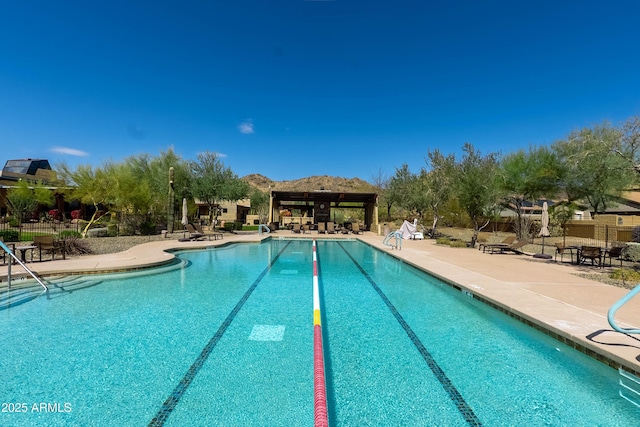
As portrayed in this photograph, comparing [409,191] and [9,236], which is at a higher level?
[409,191]

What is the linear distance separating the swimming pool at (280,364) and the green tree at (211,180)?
1371 cm

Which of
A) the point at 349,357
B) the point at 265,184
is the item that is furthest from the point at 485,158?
the point at 265,184

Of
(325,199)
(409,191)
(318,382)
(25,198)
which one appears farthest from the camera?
(325,199)

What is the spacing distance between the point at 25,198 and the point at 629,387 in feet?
95.5

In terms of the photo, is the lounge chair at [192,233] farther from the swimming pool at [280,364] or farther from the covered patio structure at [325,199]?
the swimming pool at [280,364]

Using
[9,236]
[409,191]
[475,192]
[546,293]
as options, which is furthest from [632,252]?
[9,236]

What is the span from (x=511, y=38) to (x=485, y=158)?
22.2 ft

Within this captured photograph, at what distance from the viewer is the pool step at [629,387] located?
295cm

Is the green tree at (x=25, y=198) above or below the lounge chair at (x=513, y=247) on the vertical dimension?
above

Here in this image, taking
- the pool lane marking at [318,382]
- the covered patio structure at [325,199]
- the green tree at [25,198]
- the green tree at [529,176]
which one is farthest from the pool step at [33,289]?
the green tree at [529,176]

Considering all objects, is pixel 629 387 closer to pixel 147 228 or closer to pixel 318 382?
pixel 318 382

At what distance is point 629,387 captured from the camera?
3.05 metres

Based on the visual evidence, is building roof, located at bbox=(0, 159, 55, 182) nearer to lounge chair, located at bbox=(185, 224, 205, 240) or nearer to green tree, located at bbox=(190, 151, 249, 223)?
green tree, located at bbox=(190, 151, 249, 223)

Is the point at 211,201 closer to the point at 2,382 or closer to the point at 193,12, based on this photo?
the point at 193,12
